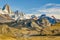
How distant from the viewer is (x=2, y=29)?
421 ft

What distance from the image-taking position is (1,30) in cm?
12488

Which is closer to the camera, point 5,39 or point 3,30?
point 5,39

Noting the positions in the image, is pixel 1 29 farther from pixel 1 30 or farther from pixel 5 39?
pixel 5 39

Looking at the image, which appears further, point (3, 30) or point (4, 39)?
point (3, 30)

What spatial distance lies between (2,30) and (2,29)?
150cm

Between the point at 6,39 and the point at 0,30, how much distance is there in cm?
3854

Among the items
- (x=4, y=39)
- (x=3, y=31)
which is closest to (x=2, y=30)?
(x=3, y=31)

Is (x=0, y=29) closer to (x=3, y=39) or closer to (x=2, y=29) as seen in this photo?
(x=2, y=29)

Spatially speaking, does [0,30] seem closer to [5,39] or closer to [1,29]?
[1,29]

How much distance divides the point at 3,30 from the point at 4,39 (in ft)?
127

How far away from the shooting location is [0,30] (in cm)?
12562

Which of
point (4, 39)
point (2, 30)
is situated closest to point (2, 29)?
point (2, 30)

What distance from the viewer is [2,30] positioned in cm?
12962

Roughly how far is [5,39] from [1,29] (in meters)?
39.3
